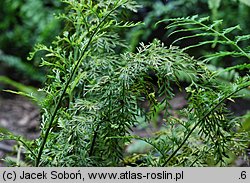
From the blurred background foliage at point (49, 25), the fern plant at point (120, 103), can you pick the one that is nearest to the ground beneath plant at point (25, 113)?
the blurred background foliage at point (49, 25)

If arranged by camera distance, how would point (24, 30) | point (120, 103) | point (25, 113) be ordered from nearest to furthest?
1. point (120, 103)
2. point (25, 113)
3. point (24, 30)

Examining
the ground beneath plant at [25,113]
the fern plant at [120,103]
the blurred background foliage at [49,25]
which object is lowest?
the fern plant at [120,103]

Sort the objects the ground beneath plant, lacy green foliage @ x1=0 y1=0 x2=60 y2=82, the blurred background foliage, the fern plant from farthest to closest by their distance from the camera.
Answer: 1. lacy green foliage @ x1=0 y1=0 x2=60 y2=82
2. the blurred background foliage
3. the ground beneath plant
4. the fern plant

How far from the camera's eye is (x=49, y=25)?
2.57 meters

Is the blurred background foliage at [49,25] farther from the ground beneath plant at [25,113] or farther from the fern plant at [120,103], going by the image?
the fern plant at [120,103]

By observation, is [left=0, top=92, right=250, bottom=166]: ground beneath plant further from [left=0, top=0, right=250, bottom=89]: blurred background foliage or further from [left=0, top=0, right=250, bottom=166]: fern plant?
[left=0, top=0, right=250, bottom=166]: fern plant

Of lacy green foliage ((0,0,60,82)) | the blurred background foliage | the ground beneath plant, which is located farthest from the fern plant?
lacy green foliage ((0,0,60,82))

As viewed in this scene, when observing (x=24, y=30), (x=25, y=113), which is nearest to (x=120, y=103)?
(x=25, y=113)

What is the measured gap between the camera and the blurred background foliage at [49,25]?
99.9 inches

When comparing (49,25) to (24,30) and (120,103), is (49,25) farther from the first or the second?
(120,103)

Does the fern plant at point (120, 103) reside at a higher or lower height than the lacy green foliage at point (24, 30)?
lower

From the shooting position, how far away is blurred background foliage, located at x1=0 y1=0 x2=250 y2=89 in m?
2.54

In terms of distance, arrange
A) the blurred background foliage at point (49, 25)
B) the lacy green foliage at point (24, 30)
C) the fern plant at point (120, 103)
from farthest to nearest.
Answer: the lacy green foliage at point (24, 30) → the blurred background foliage at point (49, 25) → the fern plant at point (120, 103)

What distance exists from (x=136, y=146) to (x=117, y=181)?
890mm
